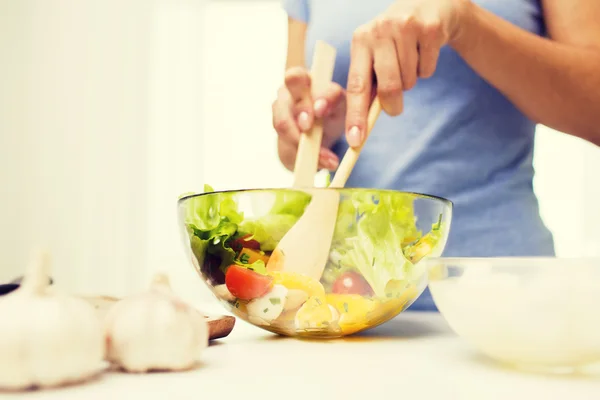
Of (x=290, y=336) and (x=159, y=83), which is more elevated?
(x=159, y=83)

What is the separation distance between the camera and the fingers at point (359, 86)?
0.64m

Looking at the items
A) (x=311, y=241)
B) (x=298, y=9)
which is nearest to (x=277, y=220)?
(x=311, y=241)

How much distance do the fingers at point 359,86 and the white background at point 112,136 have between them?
1653 millimetres

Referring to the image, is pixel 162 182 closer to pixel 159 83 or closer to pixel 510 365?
pixel 159 83

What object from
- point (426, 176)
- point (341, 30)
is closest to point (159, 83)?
point (341, 30)

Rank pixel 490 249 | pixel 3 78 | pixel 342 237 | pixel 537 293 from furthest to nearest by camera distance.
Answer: pixel 3 78, pixel 490 249, pixel 342 237, pixel 537 293

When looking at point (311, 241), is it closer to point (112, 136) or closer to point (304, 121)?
point (304, 121)

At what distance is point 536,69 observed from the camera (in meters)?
0.84

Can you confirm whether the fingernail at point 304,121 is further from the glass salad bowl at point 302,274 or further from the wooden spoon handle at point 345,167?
the glass salad bowl at point 302,274

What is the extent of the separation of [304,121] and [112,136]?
176 cm

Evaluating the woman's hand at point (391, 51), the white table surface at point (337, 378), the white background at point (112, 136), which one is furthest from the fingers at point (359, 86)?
the white background at point (112, 136)

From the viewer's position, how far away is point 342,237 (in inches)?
20.8

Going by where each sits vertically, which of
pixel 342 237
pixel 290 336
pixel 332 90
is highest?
pixel 332 90

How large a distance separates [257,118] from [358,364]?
206cm
